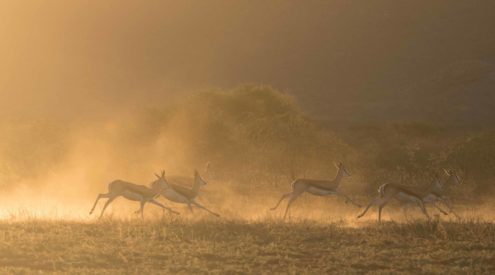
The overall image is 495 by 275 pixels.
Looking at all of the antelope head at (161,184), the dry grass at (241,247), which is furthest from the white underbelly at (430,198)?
the antelope head at (161,184)

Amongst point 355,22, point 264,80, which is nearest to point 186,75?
point 264,80

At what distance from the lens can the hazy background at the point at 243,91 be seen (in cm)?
3091

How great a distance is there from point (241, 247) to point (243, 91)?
2686 cm

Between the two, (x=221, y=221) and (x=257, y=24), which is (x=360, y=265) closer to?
(x=221, y=221)

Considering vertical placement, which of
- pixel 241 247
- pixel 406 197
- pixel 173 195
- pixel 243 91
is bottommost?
pixel 241 247

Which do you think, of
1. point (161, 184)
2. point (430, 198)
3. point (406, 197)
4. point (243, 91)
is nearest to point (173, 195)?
point (161, 184)

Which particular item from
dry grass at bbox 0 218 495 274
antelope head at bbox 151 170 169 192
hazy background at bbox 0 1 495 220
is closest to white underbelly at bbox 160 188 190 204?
antelope head at bbox 151 170 169 192

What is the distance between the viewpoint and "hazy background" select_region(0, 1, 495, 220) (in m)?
30.9

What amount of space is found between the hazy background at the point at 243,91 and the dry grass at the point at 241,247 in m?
9.43

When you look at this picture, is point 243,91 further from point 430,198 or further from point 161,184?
point 161,184

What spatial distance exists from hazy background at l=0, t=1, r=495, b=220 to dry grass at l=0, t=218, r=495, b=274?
9.43 metres

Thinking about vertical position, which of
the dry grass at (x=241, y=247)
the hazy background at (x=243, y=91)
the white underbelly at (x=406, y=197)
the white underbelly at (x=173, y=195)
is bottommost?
the dry grass at (x=241, y=247)

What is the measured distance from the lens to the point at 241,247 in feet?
42.7

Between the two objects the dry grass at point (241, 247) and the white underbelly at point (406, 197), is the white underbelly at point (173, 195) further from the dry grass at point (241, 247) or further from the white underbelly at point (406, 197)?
the white underbelly at point (406, 197)
